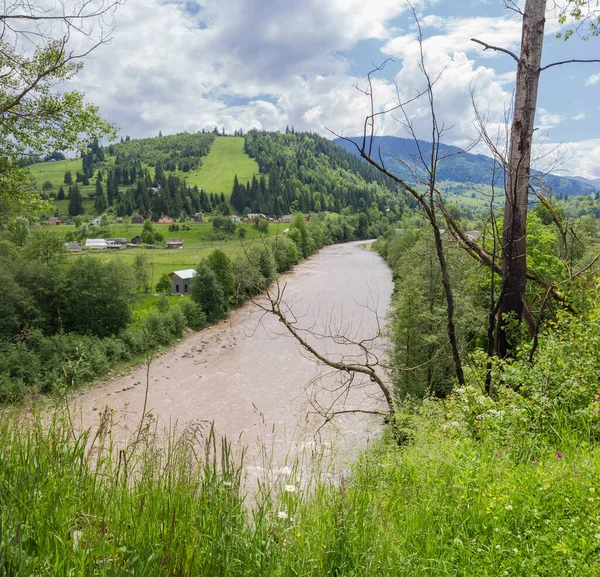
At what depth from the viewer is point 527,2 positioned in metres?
5.34

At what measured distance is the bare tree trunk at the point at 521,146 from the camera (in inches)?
210

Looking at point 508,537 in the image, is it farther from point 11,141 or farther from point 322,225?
point 322,225

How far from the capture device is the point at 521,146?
5.53m

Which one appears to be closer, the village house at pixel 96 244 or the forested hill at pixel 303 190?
the village house at pixel 96 244

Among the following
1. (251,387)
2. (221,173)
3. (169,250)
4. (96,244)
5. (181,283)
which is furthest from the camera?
(221,173)

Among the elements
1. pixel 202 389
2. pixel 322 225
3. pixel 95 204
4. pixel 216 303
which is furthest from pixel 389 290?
pixel 95 204

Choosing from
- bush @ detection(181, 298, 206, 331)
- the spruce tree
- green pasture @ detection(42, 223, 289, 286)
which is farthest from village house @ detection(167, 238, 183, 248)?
bush @ detection(181, 298, 206, 331)

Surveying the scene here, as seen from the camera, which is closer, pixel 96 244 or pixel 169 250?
pixel 96 244

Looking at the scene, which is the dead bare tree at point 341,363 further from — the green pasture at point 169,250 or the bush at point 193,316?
the green pasture at point 169,250

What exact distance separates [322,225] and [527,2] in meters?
88.4

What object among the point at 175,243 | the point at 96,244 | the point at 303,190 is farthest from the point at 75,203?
the point at 303,190

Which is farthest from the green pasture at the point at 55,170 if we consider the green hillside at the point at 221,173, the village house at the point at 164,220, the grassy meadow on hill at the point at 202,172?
the village house at the point at 164,220

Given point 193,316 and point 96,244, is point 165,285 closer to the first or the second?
point 193,316

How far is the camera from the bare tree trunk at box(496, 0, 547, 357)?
5324 mm
